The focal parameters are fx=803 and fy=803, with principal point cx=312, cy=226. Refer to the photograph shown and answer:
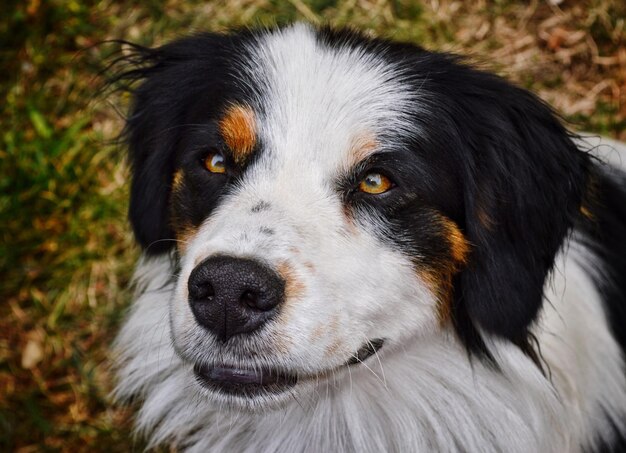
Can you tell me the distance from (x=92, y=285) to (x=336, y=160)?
2663mm

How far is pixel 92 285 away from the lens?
4.88m

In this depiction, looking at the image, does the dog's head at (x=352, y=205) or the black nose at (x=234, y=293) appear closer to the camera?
the black nose at (x=234, y=293)

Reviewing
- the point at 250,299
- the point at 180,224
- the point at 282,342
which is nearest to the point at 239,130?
the point at 180,224

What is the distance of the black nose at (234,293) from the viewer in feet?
7.75

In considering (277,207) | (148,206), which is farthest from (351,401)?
(148,206)

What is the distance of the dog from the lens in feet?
8.32

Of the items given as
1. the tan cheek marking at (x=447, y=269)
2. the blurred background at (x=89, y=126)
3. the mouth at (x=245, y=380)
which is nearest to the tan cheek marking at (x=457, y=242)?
the tan cheek marking at (x=447, y=269)

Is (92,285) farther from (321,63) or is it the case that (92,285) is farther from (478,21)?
(478,21)

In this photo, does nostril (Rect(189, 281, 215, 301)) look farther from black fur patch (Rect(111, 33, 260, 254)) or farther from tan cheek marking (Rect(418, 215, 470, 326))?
tan cheek marking (Rect(418, 215, 470, 326))

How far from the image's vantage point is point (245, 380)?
2.63 metres

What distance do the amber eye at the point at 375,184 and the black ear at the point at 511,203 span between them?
1.01 ft

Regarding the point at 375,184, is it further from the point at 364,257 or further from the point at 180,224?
the point at 180,224

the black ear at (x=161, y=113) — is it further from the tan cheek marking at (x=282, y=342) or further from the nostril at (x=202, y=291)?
the tan cheek marking at (x=282, y=342)

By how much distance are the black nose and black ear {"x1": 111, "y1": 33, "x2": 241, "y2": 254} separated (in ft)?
2.63
